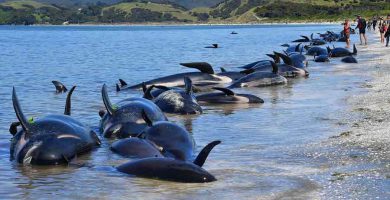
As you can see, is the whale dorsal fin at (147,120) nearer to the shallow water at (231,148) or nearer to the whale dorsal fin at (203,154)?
the shallow water at (231,148)

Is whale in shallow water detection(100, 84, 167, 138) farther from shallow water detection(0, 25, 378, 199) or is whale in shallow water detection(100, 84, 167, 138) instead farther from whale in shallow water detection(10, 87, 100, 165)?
whale in shallow water detection(10, 87, 100, 165)

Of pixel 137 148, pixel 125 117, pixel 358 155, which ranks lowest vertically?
pixel 358 155

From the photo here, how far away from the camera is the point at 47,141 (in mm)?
9820

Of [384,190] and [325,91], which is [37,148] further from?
[325,91]

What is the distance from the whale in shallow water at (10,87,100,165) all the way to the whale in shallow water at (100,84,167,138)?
970 millimetres

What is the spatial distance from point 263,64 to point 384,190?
1818cm

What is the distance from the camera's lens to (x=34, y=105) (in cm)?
1883

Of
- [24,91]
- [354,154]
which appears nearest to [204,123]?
[354,154]

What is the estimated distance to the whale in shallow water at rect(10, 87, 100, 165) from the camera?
32.0ft

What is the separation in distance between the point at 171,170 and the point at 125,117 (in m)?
3.44

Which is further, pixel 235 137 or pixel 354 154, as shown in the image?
pixel 235 137

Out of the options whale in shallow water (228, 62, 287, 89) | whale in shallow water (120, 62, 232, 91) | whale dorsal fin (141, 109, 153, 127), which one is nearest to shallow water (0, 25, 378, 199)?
whale in shallow water (228, 62, 287, 89)

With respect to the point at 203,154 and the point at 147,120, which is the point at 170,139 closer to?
the point at 147,120

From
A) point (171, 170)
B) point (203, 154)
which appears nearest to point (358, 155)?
point (203, 154)
